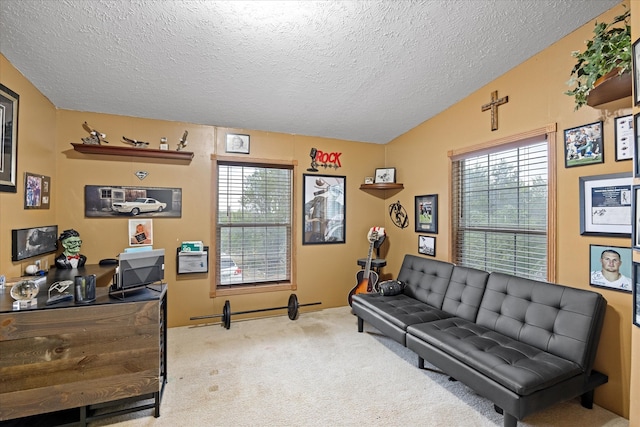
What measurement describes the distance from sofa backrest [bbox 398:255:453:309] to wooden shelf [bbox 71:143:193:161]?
3.05 meters

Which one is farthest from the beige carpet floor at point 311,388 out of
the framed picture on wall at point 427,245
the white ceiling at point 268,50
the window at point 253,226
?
the white ceiling at point 268,50

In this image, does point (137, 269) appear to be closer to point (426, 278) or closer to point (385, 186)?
point (426, 278)

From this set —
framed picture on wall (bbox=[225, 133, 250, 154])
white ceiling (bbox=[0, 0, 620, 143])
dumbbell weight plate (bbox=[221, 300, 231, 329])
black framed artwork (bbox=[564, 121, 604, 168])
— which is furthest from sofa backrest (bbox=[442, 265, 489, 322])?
framed picture on wall (bbox=[225, 133, 250, 154])

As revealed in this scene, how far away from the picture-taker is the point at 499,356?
2.09 m

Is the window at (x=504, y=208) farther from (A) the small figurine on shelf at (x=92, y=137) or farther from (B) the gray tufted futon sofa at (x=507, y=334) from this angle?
(A) the small figurine on shelf at (x=92, y=137)

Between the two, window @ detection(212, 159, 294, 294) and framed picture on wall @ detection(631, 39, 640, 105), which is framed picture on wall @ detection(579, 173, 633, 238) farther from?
window @ detection(212, 159, 294, 294)

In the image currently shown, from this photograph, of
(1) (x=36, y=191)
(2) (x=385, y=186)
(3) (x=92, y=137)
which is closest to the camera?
(1) (x=36, y=191)

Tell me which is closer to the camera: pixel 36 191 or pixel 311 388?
pixel 311 388

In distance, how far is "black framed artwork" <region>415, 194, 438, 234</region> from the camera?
12.4 feet

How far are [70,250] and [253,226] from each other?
195 centimetres

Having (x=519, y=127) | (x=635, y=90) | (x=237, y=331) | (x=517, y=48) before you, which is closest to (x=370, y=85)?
(x=517, y=48)

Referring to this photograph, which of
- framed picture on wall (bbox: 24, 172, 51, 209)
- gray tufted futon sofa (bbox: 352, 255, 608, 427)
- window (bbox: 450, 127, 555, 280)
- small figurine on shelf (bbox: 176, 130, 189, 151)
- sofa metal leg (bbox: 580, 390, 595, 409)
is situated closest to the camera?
gray tufted futon sofa (bbox: 352, 255, 608, 427)

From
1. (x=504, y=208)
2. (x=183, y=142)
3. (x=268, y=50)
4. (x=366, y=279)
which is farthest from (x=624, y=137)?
(x=183, y=142)

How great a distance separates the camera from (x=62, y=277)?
2.58 m
